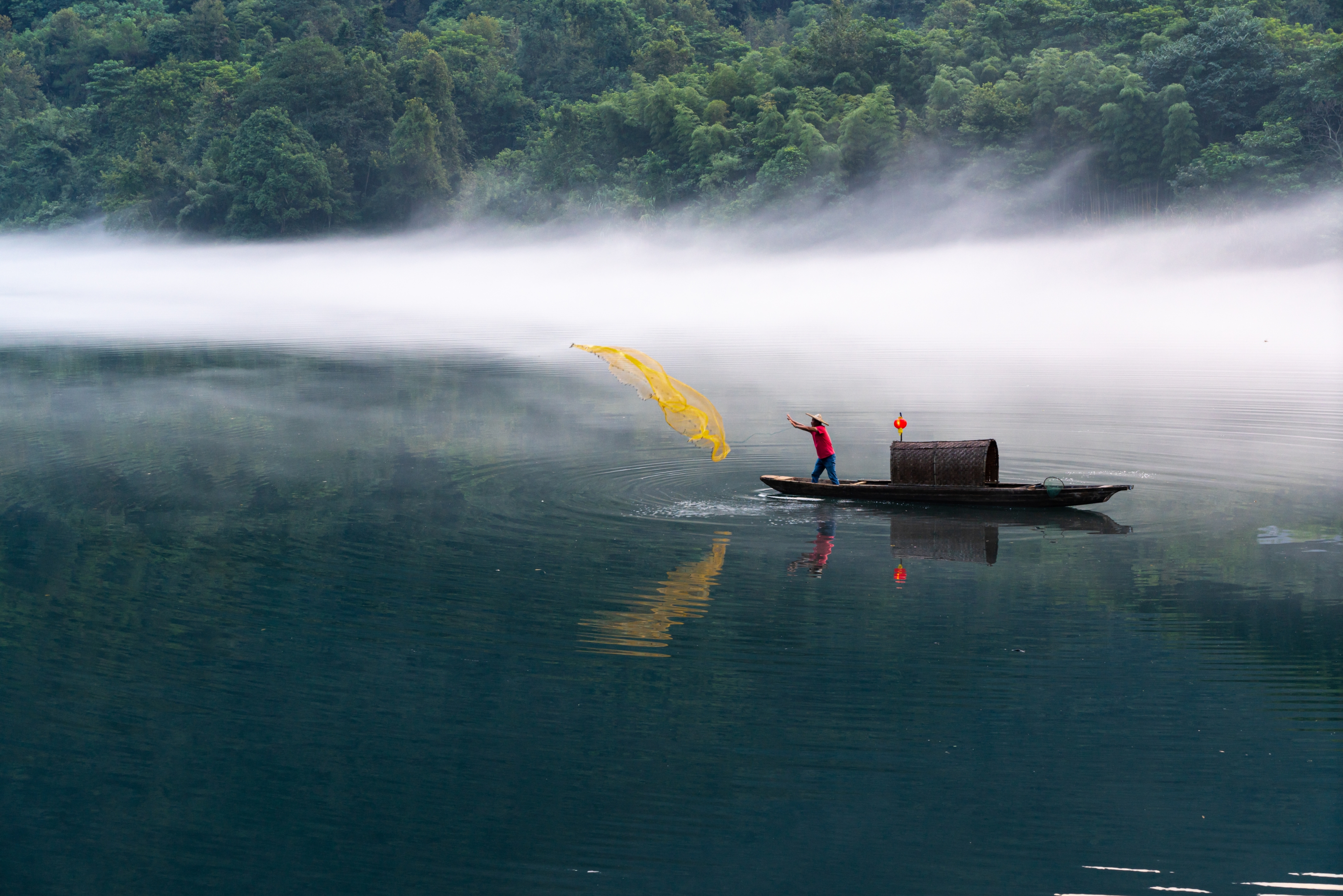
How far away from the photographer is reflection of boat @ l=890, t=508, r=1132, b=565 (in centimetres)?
2008

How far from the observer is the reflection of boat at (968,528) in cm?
2008

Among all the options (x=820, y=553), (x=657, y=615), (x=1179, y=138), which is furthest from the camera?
(x=1179, y=138)

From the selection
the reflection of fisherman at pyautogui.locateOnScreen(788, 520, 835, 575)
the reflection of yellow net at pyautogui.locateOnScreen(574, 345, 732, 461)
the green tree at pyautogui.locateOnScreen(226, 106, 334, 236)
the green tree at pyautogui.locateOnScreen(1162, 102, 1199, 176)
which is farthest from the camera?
the green tree at pyautogui.locateOnScreen(226, 106, 334, 236)

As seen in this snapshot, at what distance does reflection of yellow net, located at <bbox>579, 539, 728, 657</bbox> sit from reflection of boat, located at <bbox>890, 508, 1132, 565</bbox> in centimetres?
315

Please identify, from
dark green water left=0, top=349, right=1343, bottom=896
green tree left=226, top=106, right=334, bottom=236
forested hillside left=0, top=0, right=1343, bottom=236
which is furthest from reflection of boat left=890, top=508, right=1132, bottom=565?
green tree left=226, top=106, right=334, bottom=236

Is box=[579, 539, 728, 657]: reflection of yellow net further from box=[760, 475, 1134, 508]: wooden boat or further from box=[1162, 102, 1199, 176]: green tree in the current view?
box=[1162, 102, 1199, 176]: green tree

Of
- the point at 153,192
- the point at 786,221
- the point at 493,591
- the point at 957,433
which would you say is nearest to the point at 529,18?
the point at 153,192

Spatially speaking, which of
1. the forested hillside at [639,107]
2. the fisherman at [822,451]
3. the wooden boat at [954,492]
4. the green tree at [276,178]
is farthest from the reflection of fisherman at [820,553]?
the green tree at [276,178]

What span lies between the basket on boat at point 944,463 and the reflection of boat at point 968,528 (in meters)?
0.54

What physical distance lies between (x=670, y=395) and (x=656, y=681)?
350 inches

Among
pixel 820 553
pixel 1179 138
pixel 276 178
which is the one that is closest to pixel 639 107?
pixel 276 178

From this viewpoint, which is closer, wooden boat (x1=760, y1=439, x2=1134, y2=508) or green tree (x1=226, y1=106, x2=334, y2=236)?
wooden boat (x1=760, y1=439, x2=1134, y2=508)

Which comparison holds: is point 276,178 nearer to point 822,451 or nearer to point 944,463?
point 822,451

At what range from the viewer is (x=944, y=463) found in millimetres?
Result: 22766
